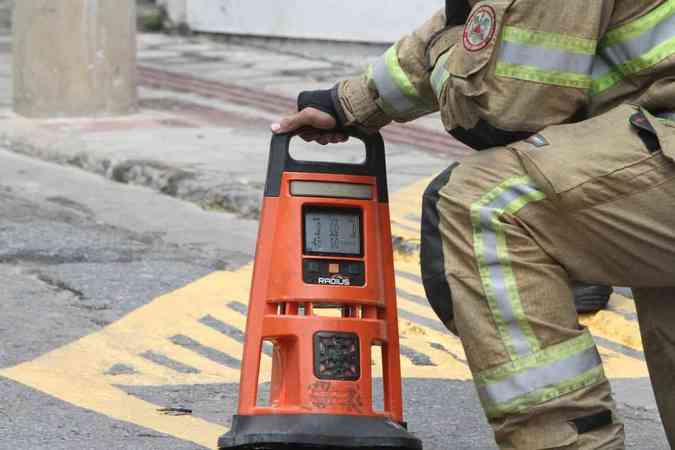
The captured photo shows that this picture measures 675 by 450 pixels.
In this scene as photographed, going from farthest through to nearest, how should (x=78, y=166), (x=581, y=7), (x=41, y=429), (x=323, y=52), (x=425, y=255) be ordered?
(x=323, y=52), (x=78, y=166), (x=41, y=429), (x=425, y=255), (x=581, y=7)

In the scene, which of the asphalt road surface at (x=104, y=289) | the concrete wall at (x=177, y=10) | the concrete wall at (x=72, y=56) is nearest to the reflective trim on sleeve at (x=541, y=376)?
the asphalt road surface at (x=104, y=289)

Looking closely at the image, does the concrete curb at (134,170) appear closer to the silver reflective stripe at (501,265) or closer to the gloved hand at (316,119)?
the gloved hand at (316,119)

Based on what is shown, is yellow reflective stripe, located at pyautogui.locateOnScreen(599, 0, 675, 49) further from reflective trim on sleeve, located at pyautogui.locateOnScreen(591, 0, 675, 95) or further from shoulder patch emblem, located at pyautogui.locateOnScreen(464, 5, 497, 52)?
shoulder patch emblem, located at pyautogui.locateOnScreen(464, 5, 497, 52)

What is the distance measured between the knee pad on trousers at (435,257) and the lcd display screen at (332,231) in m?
0.40

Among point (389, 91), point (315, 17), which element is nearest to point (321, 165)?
point (389, 91)

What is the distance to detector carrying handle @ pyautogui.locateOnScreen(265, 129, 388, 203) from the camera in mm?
3506

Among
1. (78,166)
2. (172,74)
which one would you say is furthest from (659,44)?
(172,74)

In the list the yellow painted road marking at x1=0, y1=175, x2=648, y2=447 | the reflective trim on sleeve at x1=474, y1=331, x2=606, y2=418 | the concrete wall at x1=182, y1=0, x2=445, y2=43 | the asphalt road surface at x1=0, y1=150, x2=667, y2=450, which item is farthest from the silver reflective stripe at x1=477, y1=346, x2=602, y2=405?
the concrete wall at x1=182, y1=0, x2=445, y2=43

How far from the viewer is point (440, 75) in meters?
3.17

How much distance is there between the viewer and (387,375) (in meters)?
3.53

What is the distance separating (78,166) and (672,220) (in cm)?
559

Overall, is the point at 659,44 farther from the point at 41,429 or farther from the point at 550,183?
the point at 41,429

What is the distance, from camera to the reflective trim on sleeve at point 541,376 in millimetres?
2967

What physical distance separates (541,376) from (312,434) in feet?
1.99
